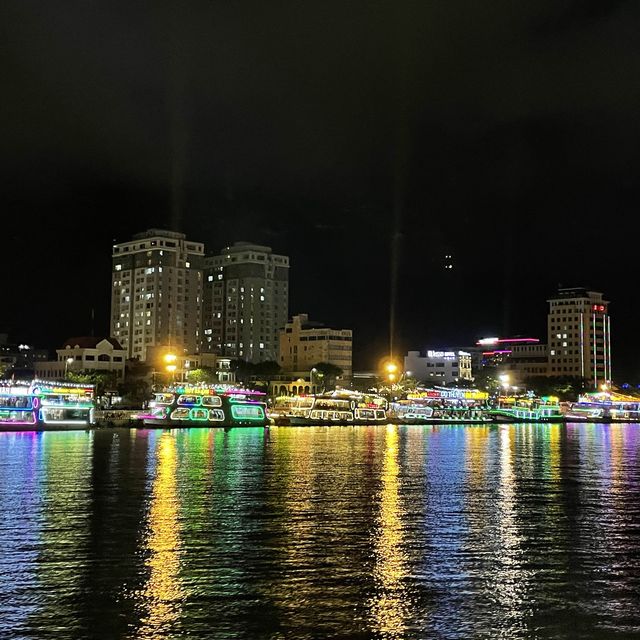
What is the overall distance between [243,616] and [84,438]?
224 feet

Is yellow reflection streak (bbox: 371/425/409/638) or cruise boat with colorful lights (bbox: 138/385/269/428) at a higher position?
cruise boat with colorful lights (bbox: 138/385/269/428)

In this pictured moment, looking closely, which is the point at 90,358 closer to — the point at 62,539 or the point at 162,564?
the point at 62,539

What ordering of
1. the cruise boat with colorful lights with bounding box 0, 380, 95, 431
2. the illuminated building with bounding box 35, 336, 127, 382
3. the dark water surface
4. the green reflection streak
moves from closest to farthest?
the dark water surface
the green reflection streak
the cruise boat with colorful lights with bounding box 0, 380, 95, 431
the illuminated building with bounding box 35, 336, 127, 382

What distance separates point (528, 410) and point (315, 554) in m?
158

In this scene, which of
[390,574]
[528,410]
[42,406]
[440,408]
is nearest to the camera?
[390,574]

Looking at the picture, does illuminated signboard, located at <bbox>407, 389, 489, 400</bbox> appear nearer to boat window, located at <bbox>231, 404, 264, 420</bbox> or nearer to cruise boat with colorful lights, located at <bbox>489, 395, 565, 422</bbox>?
cruise boat with colorful lights, located at <bbox>489, 395, 565, 422</bbox>

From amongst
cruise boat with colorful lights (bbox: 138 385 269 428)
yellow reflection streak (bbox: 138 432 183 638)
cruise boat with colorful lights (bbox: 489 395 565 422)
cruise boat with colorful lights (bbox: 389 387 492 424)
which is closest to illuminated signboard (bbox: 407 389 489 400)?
cruise boat with colorful lights (bbox: 389 387 492 424)

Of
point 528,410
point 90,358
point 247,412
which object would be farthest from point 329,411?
point 90,358

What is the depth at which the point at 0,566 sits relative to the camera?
21.0 metres

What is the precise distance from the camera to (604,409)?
601ft

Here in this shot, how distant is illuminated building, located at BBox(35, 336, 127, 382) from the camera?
16775 cm

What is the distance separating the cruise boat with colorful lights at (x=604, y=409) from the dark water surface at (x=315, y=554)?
5541 inches

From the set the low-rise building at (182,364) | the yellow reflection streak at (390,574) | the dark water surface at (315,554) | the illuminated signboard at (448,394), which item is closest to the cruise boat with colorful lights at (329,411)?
the illuminated signboard at (448,394)

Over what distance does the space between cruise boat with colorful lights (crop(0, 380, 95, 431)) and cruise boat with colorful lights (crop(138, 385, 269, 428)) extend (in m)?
11.0
